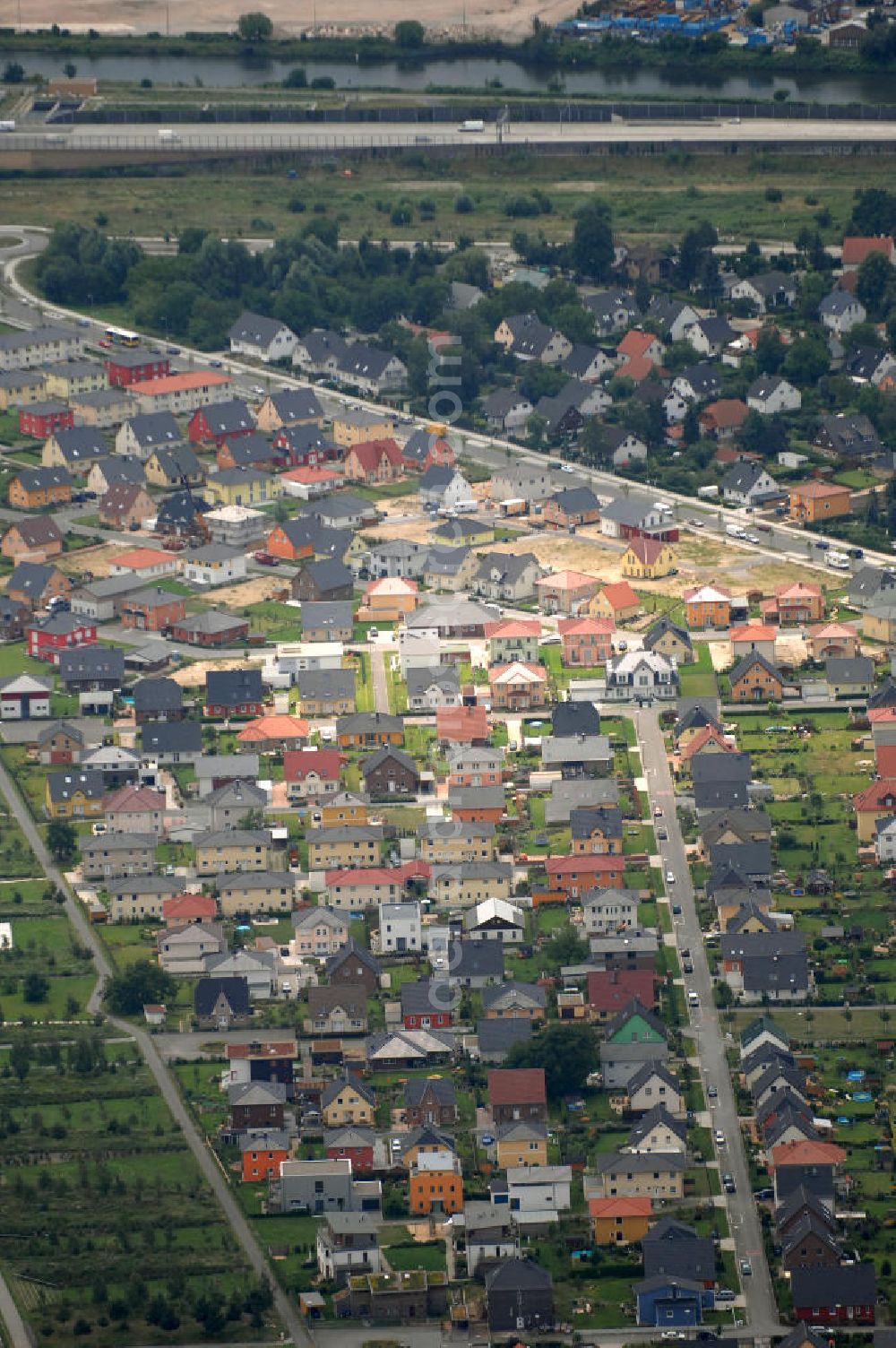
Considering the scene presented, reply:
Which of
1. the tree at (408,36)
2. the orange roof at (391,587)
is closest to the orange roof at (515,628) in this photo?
the orange roof at (391,587)

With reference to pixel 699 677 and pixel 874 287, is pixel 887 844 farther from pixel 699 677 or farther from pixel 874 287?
pixel 874 287

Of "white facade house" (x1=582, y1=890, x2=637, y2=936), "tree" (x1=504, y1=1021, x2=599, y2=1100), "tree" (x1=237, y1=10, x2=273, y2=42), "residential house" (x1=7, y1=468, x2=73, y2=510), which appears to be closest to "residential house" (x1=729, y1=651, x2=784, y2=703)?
"white facade house" (x1=582, y1=890, x2=637, y2=936)

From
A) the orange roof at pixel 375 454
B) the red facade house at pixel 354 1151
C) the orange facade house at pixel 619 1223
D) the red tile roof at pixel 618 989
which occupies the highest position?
the orange roof at pixel 375 454

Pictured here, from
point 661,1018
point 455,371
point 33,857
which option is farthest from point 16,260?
point 661,1018

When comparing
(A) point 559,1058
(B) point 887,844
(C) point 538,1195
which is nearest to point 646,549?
(B) point 887,844

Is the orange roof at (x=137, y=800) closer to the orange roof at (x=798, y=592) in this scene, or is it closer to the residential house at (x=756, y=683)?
the residential house at (x=756, y=683)

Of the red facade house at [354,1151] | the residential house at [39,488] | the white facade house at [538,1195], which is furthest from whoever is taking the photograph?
the residential house at [39,488]

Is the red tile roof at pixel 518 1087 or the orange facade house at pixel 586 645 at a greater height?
the orange facade house at pixel 586 645

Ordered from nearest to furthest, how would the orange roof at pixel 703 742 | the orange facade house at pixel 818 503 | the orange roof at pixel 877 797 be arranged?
the orange roof at pixel 877 797, the orange roof at pixel 703 742, the orange facade house at pixel 818 503
